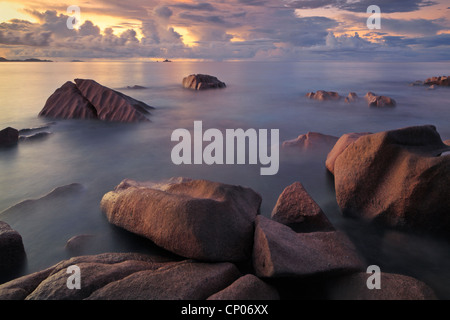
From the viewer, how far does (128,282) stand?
104 inches

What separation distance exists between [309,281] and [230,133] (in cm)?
864

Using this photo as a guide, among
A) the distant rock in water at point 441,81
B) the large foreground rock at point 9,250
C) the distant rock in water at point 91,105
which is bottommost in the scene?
the large foreground rock at point 9,250

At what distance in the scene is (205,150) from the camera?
8.66 metres

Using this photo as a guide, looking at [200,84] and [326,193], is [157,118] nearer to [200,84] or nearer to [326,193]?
[326,193]

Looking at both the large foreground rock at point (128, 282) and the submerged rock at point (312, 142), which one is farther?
the submerged rock at point (312, 142)

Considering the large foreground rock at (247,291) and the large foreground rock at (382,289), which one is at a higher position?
the large foreground rock at (247,291)

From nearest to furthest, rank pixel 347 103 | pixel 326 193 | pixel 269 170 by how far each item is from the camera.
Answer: pixel 326 193
pixel 269 170
pixel 347 103

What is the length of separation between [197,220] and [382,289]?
1.99 meters

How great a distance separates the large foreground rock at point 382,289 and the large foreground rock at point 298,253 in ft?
0.43

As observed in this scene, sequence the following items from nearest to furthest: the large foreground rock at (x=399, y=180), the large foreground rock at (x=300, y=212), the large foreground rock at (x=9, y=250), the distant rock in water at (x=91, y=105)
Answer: the large foreground rock at (x=9, y=250) < the large foreground rock at (x=399, y=180) < the large foreground rock at (x=300, y=212) < the distant rock in water at (x=91, y=105)

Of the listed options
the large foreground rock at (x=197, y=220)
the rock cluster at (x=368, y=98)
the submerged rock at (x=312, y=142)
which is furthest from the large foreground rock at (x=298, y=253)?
the rock cluster at (x=368, y=98)

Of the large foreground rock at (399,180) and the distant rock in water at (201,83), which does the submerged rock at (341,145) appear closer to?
the large foreground rock at (399,180)

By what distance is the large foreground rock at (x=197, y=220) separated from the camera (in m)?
3.24
